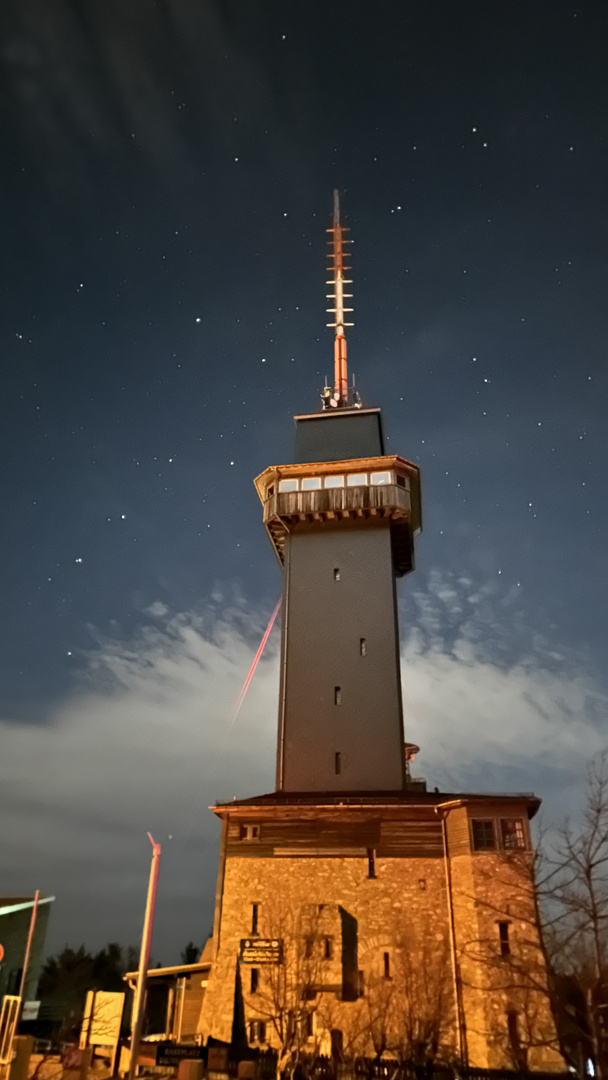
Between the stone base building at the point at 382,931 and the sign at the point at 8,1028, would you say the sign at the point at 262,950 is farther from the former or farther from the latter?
the sign at the point at 8,1028

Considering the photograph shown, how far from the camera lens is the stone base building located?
97.3 feet

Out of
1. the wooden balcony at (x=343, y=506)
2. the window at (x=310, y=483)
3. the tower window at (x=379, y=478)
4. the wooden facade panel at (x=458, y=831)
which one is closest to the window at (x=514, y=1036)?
the wooden facade panel at (x=458, y=831)

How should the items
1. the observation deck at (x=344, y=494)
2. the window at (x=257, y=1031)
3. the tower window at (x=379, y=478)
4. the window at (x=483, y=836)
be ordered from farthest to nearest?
1. the tower window at (x=379, y=478)
2. the observation deck at (x=344, y=494)
3. the window at (x=483, y=836)
4. the window at (x=257, y=1031)

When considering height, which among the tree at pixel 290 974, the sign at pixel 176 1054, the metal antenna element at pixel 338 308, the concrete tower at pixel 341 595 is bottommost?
the sign at pixel 176 1054

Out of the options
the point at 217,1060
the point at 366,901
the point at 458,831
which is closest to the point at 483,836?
the point at 458,831

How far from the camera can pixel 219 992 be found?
32031mm

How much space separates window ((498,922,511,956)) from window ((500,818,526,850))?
9.97 ft

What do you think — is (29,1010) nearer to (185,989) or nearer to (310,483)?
(185,989)

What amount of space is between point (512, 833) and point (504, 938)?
4143mm

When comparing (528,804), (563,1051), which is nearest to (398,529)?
(528,804)

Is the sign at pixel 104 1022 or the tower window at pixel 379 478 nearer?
the sign at pixel 104 1022

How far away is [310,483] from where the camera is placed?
1839 inches

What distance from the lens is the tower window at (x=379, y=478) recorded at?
45688 mm

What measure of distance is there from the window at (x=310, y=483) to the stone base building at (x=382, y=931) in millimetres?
19062
